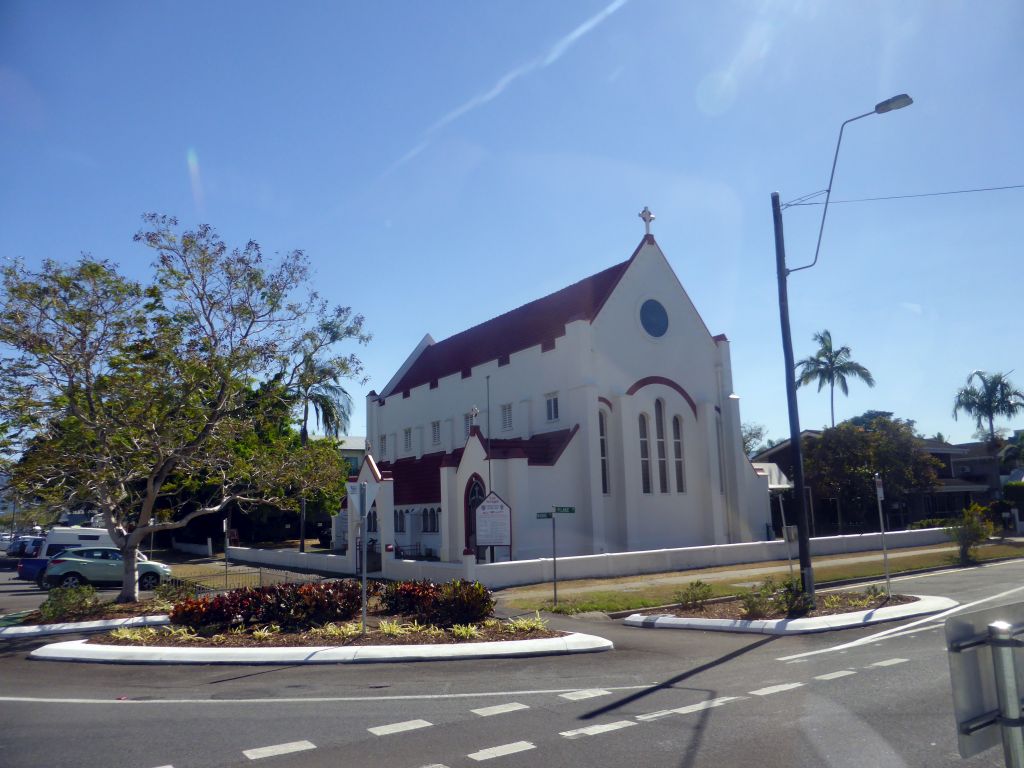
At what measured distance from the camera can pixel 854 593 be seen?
18.3 meters

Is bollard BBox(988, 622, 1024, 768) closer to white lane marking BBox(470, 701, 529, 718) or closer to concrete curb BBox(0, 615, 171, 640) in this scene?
white lane marking BBox(470, 701, 529, 718)

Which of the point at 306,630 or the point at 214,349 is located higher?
the point at 214,349

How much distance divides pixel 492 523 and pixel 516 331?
18.2 metres

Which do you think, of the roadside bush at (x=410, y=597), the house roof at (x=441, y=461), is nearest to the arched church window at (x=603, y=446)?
the house roof at (x=441, y=461)

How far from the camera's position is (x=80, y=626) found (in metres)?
16.7

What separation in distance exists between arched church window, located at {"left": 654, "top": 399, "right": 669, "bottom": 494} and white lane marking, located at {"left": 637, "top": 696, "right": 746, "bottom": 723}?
2516 centimetres

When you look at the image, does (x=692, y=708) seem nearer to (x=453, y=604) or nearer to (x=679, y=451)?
(x=453, y=604)

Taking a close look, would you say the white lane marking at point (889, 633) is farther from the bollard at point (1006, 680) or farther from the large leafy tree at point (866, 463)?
the large leafy tree at point (866, 463)

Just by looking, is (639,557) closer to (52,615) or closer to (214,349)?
(214,349)

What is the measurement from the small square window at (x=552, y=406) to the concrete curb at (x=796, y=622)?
17.4 m

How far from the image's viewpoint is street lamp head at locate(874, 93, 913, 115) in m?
13.7

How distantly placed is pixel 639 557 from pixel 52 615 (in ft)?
55.3

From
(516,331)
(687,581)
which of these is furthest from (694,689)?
(516,331)

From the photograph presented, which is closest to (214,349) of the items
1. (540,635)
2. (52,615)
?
(52,615)
